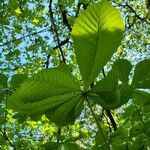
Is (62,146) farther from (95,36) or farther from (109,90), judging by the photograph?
(95,36)

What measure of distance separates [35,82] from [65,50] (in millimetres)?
10508

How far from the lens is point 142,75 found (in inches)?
49.3

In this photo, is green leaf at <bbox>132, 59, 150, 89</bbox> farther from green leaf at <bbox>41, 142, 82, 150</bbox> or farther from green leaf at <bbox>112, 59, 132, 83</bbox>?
green leaf at <bbox>41, 142, 82, 150</bbox>

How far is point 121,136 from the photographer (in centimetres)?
199

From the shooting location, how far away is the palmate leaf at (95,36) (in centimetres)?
82

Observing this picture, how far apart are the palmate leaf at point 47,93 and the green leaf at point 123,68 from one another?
0.26 meters

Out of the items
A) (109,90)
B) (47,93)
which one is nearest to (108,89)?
(109,90)

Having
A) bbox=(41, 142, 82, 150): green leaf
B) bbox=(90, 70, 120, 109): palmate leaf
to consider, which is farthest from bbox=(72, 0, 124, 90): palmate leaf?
bbox=(41, 142, 82, 150): green leaf

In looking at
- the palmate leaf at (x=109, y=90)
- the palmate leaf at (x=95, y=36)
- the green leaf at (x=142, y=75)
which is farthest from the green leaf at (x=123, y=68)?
the palmate leaf at (x=95, y=36)

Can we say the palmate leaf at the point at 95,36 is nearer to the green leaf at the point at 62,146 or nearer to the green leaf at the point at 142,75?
the green leaf at the point at 142,75

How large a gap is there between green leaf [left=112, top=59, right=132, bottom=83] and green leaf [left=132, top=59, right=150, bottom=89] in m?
0.05

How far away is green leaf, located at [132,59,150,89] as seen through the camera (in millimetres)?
1250

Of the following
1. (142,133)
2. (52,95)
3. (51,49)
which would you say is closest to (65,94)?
(52,95)

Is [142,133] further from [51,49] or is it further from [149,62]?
[51,49]
